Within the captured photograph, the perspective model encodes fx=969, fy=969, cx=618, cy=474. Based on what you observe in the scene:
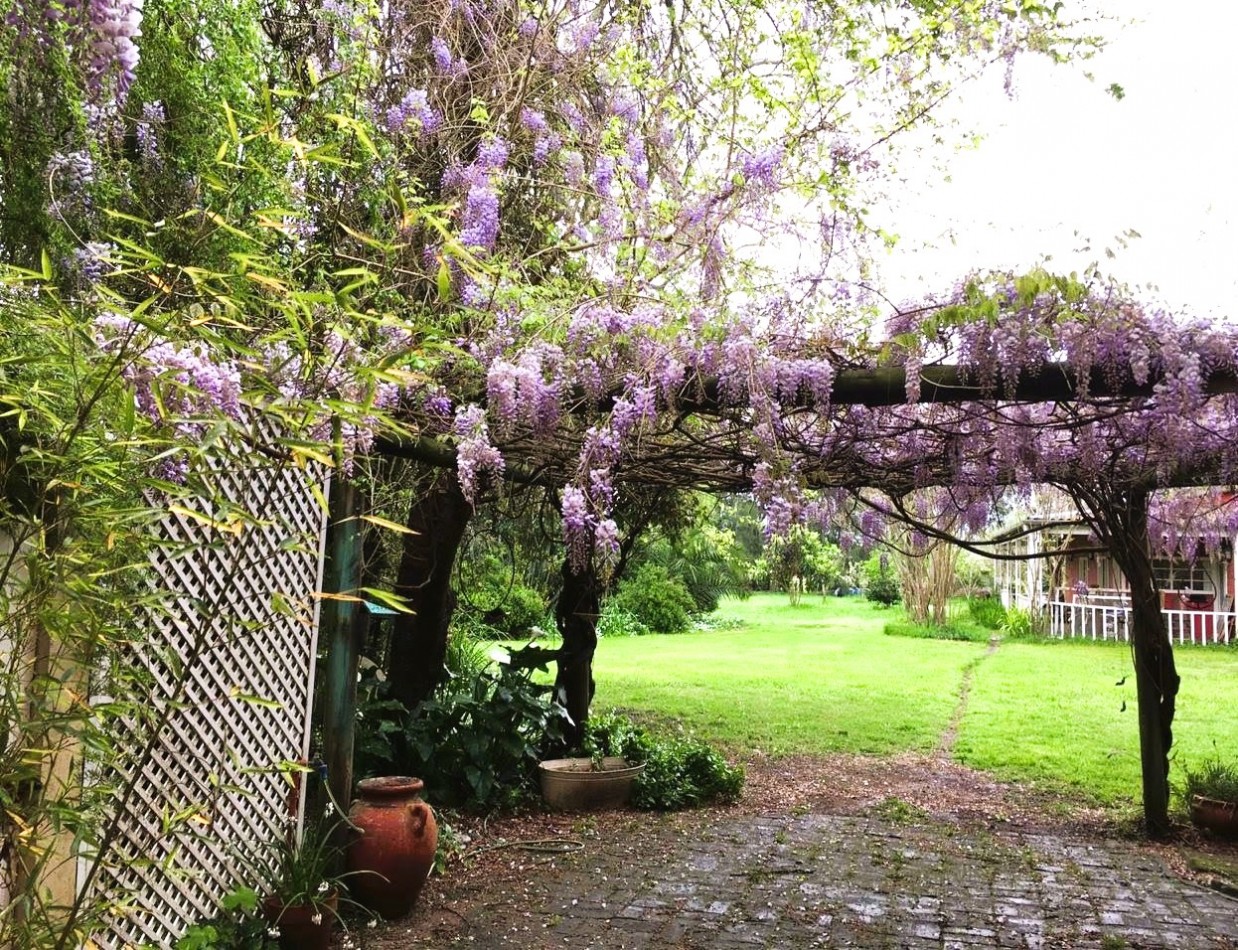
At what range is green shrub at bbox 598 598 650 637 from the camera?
16.0m

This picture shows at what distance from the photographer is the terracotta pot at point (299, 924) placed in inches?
121

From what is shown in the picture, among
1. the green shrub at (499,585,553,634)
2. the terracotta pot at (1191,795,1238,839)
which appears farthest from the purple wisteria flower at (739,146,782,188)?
the green shrub at (499,585,553,634)

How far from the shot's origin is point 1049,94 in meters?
5.27

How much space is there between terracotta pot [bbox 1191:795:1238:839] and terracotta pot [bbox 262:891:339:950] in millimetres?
4432

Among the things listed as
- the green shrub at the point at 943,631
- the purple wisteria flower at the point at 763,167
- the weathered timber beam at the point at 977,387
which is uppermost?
the purple wisteria flower at the point at 763,167

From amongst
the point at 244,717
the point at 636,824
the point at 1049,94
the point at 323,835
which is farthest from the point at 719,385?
the point at 1049,94

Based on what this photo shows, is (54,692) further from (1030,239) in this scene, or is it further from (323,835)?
(1030,239)

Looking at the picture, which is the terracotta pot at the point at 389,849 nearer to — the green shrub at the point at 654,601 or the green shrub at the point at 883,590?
the green shrub at the point at 654,601

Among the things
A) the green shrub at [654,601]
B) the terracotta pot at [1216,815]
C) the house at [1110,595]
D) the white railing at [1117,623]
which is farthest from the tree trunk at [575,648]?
the white railing at [1117,623]

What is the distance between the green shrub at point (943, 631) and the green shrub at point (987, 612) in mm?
474

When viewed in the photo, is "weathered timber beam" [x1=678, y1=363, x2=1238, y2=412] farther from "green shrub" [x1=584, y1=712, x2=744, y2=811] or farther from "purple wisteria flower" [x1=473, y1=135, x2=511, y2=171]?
"green shrub" [x1=584, y1=712, x2=744, y2=811]

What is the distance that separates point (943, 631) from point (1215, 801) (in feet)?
33.7

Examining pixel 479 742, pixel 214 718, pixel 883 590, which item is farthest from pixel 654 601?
pixel 214 718

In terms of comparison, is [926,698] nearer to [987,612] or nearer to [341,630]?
[341,630]
